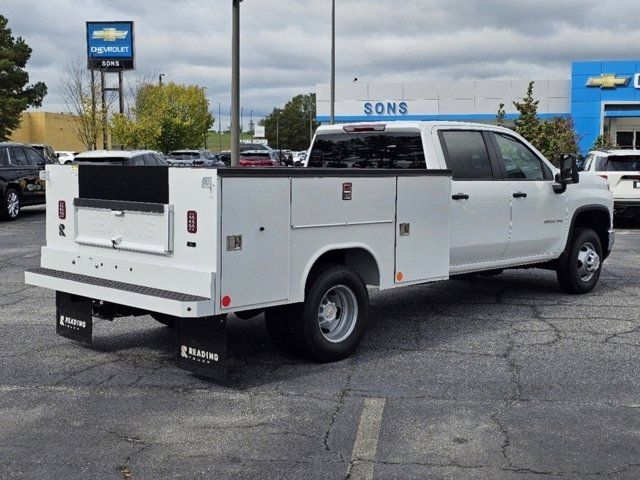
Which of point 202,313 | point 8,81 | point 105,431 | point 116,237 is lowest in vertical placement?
point 105,431

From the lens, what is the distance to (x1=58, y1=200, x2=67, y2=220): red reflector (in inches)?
272

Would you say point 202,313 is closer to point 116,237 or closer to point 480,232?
point 116,237

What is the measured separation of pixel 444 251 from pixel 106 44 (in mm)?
56368

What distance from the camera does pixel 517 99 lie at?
45312mm

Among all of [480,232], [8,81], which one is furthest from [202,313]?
[8,81]

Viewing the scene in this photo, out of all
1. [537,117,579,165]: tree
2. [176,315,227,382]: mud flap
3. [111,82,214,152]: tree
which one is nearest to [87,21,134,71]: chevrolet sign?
[111,82,214,152]: tree

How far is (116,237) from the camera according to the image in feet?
21.2

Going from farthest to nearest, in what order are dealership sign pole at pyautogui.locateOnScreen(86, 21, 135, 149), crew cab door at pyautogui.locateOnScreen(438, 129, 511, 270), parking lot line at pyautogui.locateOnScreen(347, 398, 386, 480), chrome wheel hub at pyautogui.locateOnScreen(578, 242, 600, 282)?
1. dealership sign pole at pyautogui.locateOnScreen(86, 21, 135, 149)
2. chrome wheel hub at pyautogui.locateOnScreen(578, 242, 600, 282)
3. crew cab door at pyautogui.locateOnScreen(438, 129, 511, 270)
4. parking lot line at pyautogui.locateOnScreen(347, 398, 386, 480)

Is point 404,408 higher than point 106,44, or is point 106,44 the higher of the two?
point 106,44

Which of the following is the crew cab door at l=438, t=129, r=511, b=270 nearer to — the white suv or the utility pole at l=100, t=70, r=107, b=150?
the white suv

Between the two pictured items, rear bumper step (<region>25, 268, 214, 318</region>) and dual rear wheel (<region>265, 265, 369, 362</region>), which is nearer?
rear bumper step (<region>25, 268, 214, 318</region>)

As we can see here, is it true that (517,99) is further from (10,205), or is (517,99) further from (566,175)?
(566,175)

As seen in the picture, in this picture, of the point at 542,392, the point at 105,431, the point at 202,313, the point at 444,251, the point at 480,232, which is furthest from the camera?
the point at 480,232

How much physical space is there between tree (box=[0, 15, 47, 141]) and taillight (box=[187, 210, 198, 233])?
54564mm
